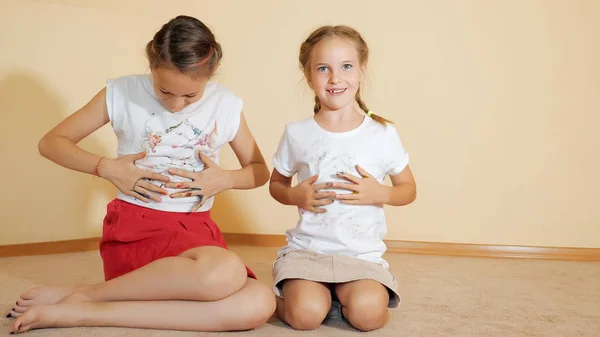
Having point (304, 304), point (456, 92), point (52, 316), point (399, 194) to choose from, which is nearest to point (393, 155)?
point (399, 194)

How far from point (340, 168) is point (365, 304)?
0.32m

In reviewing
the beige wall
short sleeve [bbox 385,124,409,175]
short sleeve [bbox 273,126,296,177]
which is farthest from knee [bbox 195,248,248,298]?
the beige wall

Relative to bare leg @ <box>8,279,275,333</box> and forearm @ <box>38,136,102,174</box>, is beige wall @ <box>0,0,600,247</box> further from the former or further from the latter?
bare leg @ <box>8,279,275,333</box>

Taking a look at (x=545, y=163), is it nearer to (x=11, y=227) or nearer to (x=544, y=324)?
(x=544, y=324)

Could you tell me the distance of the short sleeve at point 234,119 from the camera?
1502 millimetres

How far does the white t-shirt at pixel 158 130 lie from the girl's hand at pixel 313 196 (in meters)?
0.23

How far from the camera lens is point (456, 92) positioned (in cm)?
236

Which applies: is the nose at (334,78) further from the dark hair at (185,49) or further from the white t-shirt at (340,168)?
the dark hair at (185,49)

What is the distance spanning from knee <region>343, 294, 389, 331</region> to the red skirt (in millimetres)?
235

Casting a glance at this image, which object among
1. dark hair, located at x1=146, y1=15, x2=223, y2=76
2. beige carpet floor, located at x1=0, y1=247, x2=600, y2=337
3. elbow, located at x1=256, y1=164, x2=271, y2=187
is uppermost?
dark hair, located at x1=146, y1=15, x2=223, y2=76

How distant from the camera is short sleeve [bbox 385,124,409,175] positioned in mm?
1498

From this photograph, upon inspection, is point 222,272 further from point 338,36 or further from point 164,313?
point 338,36

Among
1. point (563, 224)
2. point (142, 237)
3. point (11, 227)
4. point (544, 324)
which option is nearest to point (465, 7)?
point (563, 224)

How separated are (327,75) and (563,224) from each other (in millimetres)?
1321
